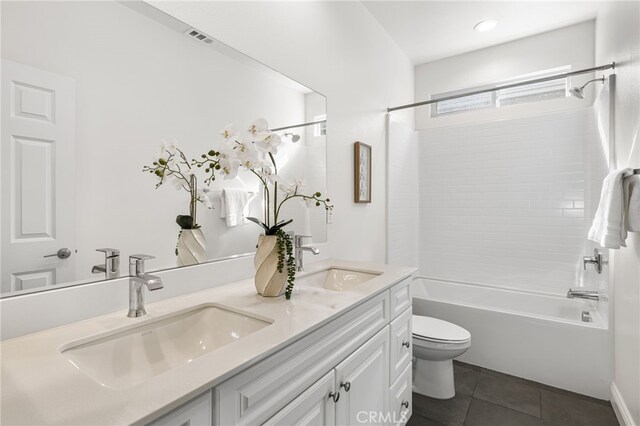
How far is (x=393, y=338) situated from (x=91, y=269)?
1255 mm

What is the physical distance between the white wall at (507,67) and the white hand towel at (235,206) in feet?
8.71

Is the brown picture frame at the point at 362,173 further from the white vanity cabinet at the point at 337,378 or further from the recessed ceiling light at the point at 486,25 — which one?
the recessed ceiling light at the point at 486,25

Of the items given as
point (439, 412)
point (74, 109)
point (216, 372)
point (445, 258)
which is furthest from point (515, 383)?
point (74, 109)

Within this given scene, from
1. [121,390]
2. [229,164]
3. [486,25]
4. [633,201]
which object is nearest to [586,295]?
[633,201]

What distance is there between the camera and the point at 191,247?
49.6 inches

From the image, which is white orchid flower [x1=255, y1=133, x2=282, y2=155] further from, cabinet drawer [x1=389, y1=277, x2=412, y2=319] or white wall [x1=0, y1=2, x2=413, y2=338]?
cabinet drawer [x1=389, y1=277, x2=412, y2=319]

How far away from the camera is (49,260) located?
0.91 meters

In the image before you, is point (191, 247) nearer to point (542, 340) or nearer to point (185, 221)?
point (185, 221)

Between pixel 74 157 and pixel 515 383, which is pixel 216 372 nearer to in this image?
pixel 74 157

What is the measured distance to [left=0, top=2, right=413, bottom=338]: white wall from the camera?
1188mm

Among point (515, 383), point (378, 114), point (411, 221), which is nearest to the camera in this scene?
point (515, 383)

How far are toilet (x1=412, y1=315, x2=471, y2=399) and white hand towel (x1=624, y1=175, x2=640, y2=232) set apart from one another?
3.41 ft

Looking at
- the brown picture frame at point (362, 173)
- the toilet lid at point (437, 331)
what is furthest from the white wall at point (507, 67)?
the toilet lid at point (437, 331)

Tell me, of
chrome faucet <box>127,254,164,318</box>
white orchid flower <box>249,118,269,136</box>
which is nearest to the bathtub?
white orchid flower <box>249,118,269,136</box>
